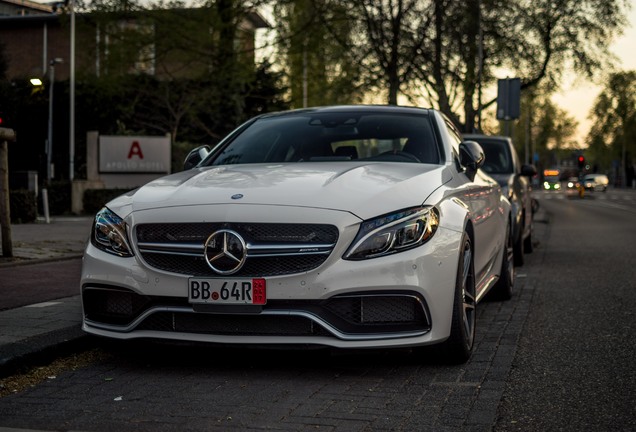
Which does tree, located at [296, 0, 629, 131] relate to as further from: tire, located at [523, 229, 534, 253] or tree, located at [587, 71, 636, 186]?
tree, located at [587, 71, 636, 186]

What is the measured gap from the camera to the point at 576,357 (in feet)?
18.6

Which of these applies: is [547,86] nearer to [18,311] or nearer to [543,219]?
[543,219]

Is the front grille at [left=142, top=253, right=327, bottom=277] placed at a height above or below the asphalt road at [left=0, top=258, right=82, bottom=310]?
above

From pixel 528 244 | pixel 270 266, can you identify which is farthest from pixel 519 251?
pixel 270 266

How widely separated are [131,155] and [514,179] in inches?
653

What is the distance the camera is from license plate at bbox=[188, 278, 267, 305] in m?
4.74

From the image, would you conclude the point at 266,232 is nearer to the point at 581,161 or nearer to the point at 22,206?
the point at 22,206

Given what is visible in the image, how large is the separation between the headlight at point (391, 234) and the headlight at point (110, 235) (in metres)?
1.20

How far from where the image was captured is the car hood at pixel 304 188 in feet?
16.3

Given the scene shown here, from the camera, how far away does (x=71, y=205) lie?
2647 cm

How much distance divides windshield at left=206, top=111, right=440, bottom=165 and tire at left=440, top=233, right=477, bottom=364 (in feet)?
2.91

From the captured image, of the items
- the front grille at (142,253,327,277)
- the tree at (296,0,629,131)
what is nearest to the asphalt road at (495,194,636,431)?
the front grille at (142,253,327,277)

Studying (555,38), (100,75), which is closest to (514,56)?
(555,38)

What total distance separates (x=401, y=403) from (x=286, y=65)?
896 inches
